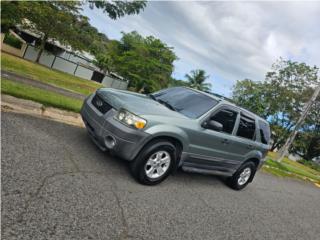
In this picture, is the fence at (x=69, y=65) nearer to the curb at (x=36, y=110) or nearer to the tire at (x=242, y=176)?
the curb at (x=36, y=110)

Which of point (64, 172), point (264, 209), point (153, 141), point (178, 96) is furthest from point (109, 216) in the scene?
point (264, 209)

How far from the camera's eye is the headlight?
5043mm

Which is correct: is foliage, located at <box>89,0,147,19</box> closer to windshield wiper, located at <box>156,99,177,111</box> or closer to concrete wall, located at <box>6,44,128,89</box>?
windshield wiper, located at <box>156,99,177,111</box>

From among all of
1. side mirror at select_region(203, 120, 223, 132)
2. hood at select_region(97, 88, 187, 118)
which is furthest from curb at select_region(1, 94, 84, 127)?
side mirror at select_region(203, 120, 223, 132)

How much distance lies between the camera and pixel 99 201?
4.25 meters

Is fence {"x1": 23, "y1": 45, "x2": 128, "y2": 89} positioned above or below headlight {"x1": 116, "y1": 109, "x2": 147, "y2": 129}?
below

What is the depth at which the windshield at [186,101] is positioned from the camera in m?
6.12

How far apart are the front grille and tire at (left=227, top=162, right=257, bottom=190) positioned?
3746mm

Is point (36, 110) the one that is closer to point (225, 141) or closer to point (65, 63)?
point (225, 141)

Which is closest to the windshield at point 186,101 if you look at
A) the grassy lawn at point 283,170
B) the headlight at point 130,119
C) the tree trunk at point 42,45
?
the headlight at point 130,119

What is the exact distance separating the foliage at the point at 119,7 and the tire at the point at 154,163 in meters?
6.34

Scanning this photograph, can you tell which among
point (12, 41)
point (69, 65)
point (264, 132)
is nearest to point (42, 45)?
point (12, 41)

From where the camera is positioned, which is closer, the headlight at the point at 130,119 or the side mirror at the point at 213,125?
the headlight at the point at 130,119

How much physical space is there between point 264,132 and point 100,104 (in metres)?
4.51
